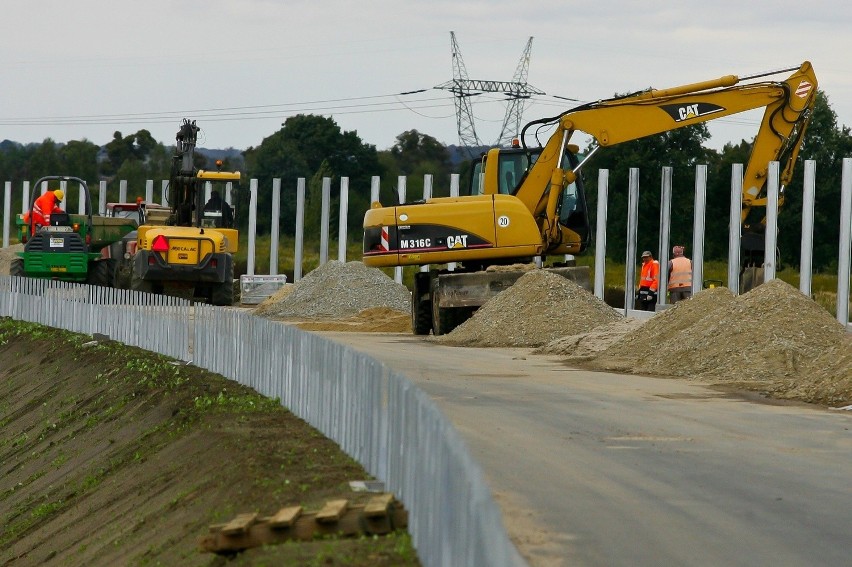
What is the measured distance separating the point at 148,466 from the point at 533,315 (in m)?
12.6

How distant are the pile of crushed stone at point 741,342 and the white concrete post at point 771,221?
493 cm

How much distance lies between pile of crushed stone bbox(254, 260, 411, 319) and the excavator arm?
8653 mm

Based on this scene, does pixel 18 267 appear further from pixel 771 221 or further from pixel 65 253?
pixel 771 221

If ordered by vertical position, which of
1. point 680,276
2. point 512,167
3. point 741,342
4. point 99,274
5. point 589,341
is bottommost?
point 589,341

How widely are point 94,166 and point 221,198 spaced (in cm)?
7329

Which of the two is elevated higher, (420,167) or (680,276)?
(420,167)

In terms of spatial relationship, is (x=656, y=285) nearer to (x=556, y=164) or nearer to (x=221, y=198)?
(x=556, y=164)

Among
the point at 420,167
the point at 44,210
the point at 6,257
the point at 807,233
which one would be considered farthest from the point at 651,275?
the point at 420,167

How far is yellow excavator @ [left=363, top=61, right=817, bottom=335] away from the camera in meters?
28.1

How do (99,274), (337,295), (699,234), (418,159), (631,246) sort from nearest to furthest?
(699,234) < (631,246) < (99,274) < (337,295) < (418,159)

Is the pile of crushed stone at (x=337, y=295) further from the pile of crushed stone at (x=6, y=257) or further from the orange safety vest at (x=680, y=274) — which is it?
the pile of crushed stone at (x=6, y=257)

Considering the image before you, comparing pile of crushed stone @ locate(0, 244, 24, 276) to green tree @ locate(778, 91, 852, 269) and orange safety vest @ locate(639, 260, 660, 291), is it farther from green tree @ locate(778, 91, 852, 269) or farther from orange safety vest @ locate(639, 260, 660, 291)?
green tree @ locate(778, 91, 852, 269)

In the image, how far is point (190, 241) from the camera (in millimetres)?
33688

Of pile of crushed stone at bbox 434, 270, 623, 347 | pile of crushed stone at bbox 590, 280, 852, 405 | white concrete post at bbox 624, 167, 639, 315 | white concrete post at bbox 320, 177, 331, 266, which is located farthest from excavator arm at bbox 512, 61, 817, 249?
white concrete post at bbox 320, 177, 331, 266
